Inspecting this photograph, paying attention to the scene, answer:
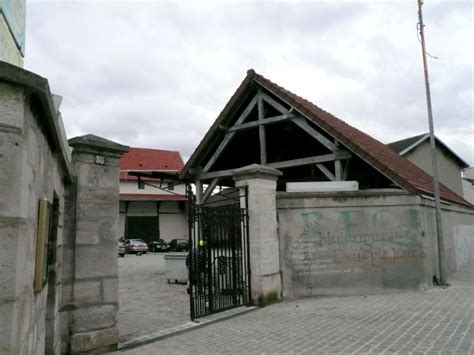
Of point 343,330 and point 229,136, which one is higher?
point 229,136

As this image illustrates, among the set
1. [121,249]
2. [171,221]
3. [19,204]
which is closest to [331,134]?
[19,204]

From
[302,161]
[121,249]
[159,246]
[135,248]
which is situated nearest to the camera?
[302,161]

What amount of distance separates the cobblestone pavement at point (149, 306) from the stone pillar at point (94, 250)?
0.89 m

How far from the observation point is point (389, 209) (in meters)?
9.41

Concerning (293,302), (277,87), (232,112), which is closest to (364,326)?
(293,302)

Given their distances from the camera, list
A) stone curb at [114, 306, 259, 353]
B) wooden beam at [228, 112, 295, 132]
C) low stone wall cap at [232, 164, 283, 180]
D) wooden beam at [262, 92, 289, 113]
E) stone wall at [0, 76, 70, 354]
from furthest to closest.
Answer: wooden beam at [262, 92, 289, 113] → wooden beam at [228, 112, 295, 132] → low stone wall cap at [232, 164, 283, 180] → stone curb at [114, 306, 259, 353] → stone wall at [0, 76, 70, 354]

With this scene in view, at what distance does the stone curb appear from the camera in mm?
5546

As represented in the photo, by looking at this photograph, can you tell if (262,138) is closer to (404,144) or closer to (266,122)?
(266,122)

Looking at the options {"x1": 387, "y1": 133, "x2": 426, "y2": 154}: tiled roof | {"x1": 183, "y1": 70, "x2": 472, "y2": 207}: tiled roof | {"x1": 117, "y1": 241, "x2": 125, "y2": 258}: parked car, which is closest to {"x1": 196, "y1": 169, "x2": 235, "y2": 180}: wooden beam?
{"x1": 183, "y1": 70, "x2": 472, "y2": 207}: tiled roof

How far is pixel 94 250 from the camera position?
5.16 m

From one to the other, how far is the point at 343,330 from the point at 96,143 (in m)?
4.36

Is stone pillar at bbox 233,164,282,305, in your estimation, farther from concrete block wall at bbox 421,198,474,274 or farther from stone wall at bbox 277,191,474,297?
concrete block wall at bbox 421,198,474,274

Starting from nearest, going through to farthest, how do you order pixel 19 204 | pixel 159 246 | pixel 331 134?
pixel 19 204, pixel 331 134, pixel 159 246

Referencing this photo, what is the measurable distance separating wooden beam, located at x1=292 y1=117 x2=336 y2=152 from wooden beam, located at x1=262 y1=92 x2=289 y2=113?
56 cm
